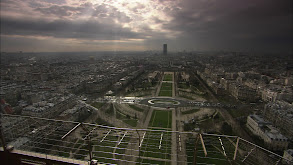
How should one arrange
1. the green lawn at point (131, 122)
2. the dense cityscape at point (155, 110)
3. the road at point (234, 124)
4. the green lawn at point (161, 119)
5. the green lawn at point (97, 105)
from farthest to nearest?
the green lawn at point (97, 105) < the green lawn at point (131, 122) < the green lawn at point (161, 119) < the road at point (234, 124) < the dense cityscape at point (155, 110)

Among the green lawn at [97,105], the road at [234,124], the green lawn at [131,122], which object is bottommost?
the road at [234,124]

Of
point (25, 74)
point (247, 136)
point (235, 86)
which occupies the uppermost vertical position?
point (25, 74)

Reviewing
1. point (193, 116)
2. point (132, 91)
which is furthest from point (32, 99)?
point (193, 116)

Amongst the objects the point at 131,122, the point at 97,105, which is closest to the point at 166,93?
the point at 97,105

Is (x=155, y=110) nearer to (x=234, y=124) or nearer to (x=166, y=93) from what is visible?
(x=166, y=93)

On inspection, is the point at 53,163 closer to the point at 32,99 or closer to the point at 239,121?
the point at 239,121

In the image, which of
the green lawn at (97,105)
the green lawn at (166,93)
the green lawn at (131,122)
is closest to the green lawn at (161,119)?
the green lawn at (131,122)

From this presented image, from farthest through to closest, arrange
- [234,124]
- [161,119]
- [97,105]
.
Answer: [97,105]
[161,119]
[234,124]

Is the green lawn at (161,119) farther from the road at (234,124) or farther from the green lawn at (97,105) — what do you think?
the green lawn at (97,105)
